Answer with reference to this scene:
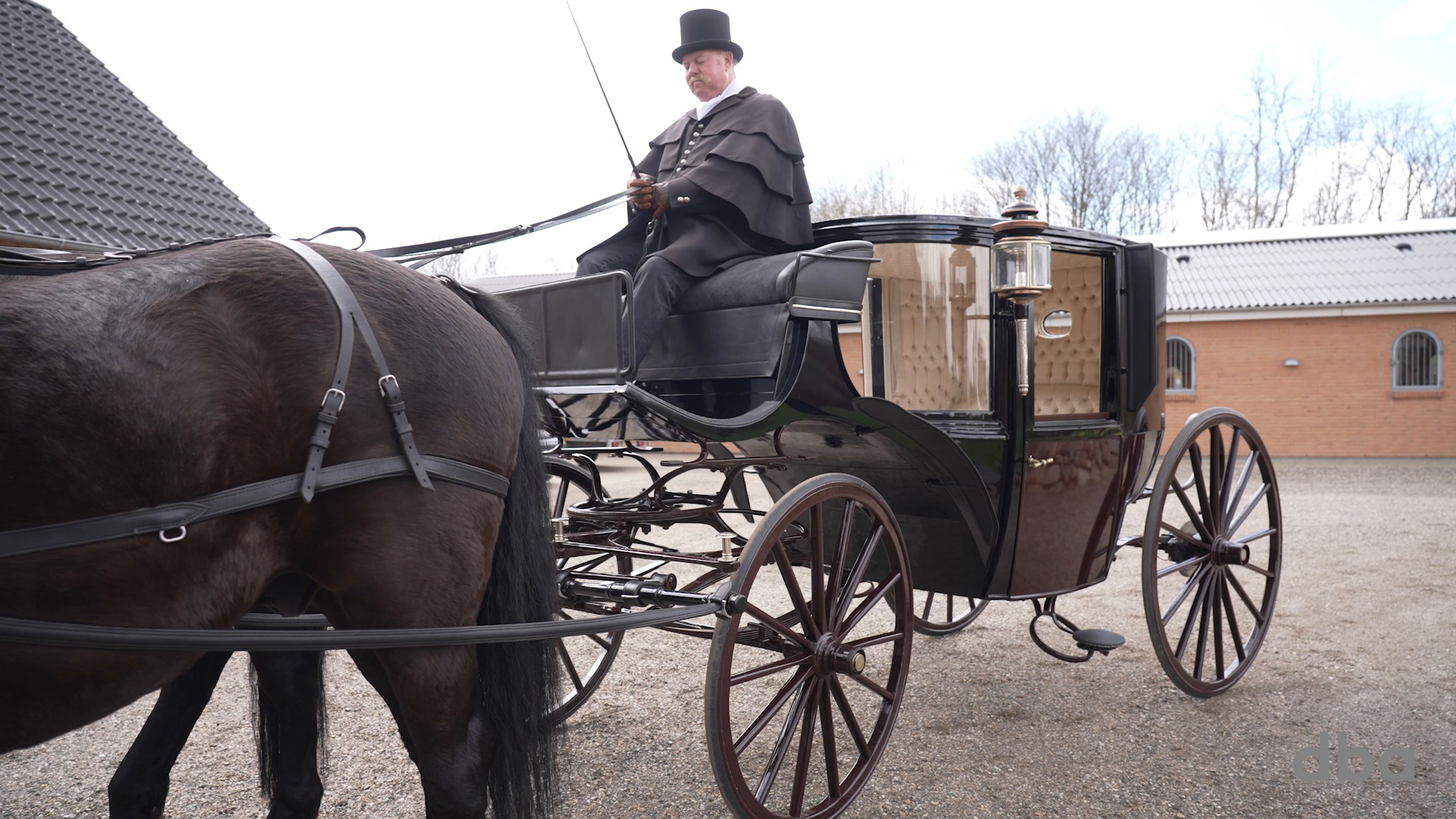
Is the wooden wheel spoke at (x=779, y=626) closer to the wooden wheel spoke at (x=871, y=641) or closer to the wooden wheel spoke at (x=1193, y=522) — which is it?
the wooden wheel spoke at (x=871, y=641)

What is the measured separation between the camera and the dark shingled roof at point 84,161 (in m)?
7.98

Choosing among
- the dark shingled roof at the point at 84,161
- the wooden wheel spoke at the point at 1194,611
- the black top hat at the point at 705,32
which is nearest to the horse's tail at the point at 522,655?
the black top hat at the point at 705,32

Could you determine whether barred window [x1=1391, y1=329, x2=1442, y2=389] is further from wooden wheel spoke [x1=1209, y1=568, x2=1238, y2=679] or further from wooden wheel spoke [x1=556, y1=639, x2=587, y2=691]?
wooden wheel spoke [x1=556, y1=639, x2=587, y2=691]

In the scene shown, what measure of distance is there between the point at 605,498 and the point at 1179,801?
2298mm

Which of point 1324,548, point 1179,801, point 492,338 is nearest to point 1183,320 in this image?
point 1324,548

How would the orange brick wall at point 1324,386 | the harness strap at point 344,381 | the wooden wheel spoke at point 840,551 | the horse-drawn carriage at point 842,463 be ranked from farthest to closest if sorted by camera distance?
the orange brick wall at point 1324,386 < the wooden wheel spoke at point 840,551 < the horse-drawn carriage at point 842,463 < the harness strap at point 344,381

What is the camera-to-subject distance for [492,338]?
227cm

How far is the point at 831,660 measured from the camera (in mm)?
2947

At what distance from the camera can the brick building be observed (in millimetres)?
17281

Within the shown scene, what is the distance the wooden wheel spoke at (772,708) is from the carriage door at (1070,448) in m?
1.16

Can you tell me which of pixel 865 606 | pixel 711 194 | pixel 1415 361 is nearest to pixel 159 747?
pixel 865 606

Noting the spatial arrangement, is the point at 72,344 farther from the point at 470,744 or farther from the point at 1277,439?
the point at 1277,439

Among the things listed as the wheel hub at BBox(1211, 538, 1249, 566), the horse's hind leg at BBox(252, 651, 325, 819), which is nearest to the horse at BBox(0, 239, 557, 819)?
the horse's hind leg at BBox(252, 651, 325, 819)

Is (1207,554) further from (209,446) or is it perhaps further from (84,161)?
(84,161)
